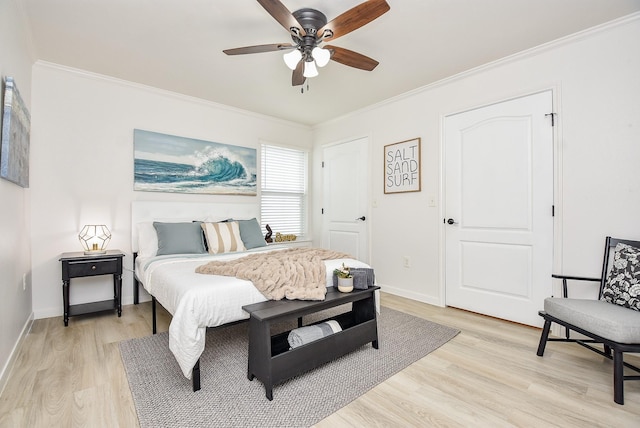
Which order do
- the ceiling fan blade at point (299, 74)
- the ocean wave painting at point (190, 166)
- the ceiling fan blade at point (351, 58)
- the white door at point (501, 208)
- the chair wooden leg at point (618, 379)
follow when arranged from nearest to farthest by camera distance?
the chair wooden leg at point (618, 379)
the ceiling fan blade at point (351, 58)
the ceiling fan blade at point (299, 74)
the white door at point (501, 208)
the ocean wave painting at point (190, 166)

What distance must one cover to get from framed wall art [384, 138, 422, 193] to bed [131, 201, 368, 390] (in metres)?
1.44

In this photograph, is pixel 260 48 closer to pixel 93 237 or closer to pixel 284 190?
pixel 93 237

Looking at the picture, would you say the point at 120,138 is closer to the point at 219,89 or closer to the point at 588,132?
the point at 219,89

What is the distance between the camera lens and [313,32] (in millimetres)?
2092

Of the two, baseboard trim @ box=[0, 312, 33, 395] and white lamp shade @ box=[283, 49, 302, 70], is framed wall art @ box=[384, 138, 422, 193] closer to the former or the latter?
white lamp shade @ box=[283, 49, 302, 70]

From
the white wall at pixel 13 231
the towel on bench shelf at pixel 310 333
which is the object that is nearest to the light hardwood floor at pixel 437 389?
the white wall at pixel 13 231

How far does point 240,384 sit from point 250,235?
Answer: 6.22ft

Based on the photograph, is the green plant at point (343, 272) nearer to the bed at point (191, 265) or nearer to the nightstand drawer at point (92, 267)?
the bed at point (191, 265)

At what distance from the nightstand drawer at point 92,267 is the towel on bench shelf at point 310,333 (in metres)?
2.03

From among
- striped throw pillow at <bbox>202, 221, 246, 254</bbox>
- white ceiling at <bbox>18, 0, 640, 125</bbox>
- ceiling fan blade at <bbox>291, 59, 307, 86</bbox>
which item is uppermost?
white ceiling at <bbox>18, 0, 640, 125</bbox>

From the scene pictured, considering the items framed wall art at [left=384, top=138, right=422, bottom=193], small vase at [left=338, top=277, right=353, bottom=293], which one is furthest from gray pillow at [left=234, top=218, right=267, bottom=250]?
framed wall art at [left=384, top=138, right=422, bottom=193]

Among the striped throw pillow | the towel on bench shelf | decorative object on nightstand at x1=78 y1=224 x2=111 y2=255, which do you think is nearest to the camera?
the towel on bench shelf

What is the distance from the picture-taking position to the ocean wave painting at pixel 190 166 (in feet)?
11.4

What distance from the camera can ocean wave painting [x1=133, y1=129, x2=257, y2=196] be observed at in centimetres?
349
